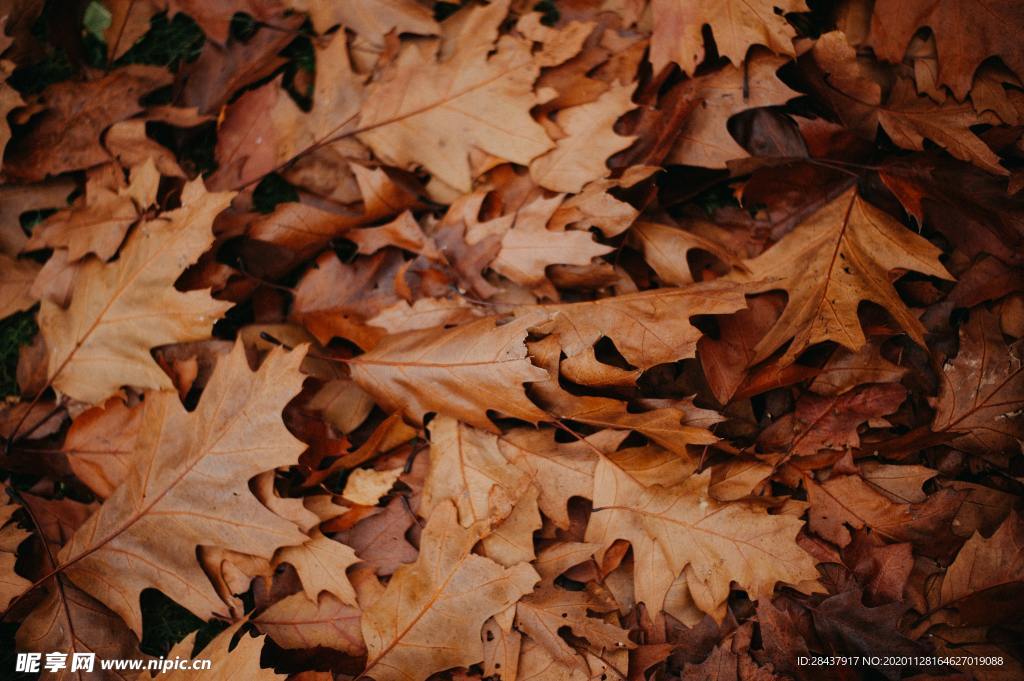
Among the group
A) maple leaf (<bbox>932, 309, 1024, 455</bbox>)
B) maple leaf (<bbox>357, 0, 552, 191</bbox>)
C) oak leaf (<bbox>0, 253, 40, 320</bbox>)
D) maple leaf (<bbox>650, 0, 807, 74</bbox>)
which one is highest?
maple leaf (<bbox>650, 0, 807, 74</bbox>)

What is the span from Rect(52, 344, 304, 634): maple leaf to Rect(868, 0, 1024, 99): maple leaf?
1.76m

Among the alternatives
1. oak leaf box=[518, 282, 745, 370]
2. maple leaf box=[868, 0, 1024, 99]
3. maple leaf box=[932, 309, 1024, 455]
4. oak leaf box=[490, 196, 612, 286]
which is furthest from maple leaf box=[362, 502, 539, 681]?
maple leaf box=[868, 0, 1024, 99]

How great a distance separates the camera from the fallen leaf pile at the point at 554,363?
159 cm

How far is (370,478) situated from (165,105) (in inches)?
51.1

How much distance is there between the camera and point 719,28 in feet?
5.76

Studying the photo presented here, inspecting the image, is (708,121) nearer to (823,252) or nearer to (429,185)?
(823,252)

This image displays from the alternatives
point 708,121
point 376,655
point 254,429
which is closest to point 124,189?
point 254,429

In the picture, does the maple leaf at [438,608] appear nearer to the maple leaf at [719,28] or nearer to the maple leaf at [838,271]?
the maple leaf at [838,271]

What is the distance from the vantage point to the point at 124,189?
188 centimetres

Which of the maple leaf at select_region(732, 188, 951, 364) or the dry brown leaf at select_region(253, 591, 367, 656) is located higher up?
the maple leaf at select_region(732, 188, 951, 364)

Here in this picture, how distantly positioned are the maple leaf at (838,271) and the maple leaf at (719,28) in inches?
17.8

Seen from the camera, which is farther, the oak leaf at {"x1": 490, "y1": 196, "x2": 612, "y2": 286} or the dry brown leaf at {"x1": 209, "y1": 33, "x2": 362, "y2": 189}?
the dry brown leaf at {"x1": 209, "y1": 33, "x2": 362, "y2": 189}

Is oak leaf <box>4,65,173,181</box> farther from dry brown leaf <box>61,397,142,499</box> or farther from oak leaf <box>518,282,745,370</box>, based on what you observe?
oak leaf <box>518,282,745,370</box>

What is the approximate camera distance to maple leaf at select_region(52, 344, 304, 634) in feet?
5.27
